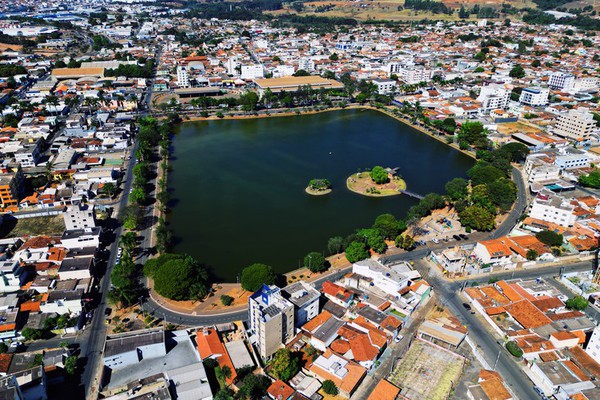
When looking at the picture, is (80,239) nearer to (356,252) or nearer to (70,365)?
(70,365)

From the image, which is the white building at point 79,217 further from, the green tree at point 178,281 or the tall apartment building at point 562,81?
the tall apartment building at point 562,81

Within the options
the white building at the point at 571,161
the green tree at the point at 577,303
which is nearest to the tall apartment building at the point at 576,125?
the white building at the point at 571,161

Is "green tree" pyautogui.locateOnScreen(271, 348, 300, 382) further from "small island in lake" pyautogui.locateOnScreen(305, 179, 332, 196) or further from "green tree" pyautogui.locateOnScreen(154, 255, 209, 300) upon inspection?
"small island in lake" pyautogui.locateOnScreen(305, 179, 332, 196)

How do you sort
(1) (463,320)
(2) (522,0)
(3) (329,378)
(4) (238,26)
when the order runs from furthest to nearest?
(2) (522,0)
(4) (238,26)
(1) (463,320)
(3) (329,378)

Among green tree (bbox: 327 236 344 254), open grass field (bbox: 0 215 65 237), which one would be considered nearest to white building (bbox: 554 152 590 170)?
green tree (bbox: 327 236 344 254)

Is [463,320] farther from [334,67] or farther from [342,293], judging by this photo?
[334,67]

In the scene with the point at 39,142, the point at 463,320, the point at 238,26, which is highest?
the point at 238,26

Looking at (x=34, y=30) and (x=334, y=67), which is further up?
(x=34, y=30)

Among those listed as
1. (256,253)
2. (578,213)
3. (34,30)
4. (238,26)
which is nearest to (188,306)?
(256,253)

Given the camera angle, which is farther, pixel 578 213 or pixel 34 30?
pixel 34 30
